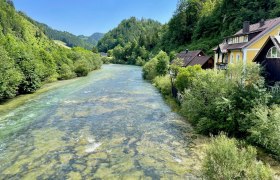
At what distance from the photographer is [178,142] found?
23156 millimetres

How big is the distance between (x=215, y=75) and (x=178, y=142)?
25.8ft

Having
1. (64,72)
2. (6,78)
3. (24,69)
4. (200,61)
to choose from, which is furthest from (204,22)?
(6,78)

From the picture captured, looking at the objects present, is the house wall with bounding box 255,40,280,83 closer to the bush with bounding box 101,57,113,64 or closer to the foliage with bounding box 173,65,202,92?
the foliage with bounding box 173,65,202,92

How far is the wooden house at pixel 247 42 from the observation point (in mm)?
33750

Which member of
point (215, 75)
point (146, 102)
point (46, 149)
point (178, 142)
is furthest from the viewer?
point (146, 102)

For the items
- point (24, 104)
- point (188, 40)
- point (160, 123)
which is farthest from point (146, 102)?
point (188, 40)

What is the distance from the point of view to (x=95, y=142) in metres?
23.2

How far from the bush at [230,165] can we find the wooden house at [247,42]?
1448cm

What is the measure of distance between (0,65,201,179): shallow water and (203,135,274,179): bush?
3.49 metres

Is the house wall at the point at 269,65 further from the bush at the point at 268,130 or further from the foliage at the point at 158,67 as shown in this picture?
the foliage at the point at 158,67

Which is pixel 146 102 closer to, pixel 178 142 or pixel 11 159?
pixel 178 142

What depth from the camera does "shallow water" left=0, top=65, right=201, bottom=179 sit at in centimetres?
1783

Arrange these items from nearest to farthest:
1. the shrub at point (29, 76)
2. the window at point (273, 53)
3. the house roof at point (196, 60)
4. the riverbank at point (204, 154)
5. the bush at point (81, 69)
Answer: the riverbank at point (204, 154) < the window at point (273, 53) < the shrub at point (29, 76) < the house roof at point (196, 60) < the bush at point (81, 69)

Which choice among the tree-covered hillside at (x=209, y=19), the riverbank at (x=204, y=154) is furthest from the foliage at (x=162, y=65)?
the riverbank at (x=204, y=154)
